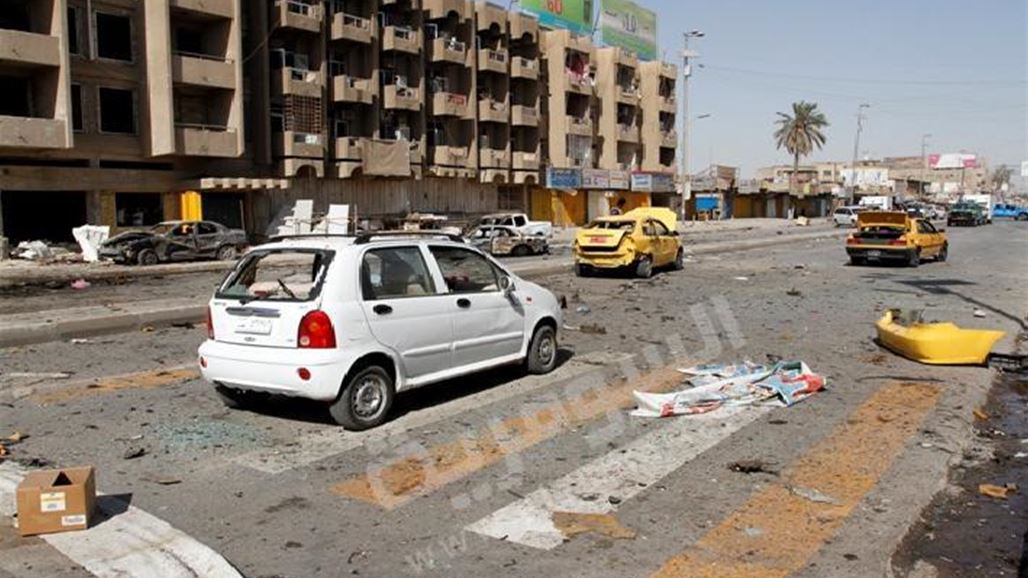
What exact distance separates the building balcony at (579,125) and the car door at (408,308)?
5727cm

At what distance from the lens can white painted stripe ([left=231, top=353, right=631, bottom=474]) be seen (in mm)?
6465

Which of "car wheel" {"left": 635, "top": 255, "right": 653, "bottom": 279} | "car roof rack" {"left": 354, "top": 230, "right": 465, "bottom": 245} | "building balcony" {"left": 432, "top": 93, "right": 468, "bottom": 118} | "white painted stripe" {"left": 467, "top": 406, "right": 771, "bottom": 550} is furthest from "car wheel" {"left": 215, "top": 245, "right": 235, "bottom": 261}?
"white painted stripe" {"left": 467, "top": 406, "right": 771, "bottom": 550}

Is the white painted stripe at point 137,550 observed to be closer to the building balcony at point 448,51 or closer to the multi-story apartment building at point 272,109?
the multi-story apartment building at point 272,109

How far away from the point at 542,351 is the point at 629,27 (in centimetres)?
7080

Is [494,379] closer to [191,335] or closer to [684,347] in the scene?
[684,347]

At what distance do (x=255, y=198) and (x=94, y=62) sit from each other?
9146 millimetres

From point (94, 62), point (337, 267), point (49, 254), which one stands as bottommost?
point (49, 254)

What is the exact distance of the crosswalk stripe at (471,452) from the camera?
581 cm

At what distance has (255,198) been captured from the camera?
41031mm

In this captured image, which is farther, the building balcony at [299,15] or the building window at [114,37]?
the building balcony at [299,15]

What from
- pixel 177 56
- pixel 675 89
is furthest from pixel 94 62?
pixel 675 89

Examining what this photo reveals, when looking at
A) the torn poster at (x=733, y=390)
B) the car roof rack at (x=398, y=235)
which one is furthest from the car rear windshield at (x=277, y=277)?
the torn poster at (x=733, y=390)

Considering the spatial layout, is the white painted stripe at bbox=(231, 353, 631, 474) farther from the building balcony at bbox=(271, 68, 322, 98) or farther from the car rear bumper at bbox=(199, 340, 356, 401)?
the building balcony at bbox=(271, 68, 322, 98)

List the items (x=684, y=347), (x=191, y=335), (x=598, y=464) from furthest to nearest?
(x=191, y=335) → (x=684, y=347) → (x=598, y=464)
